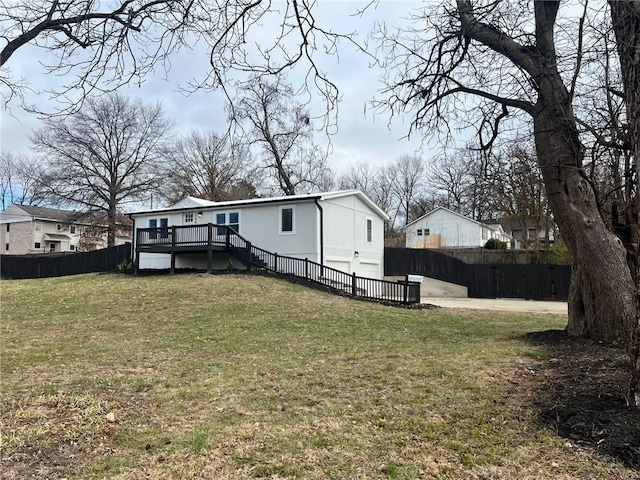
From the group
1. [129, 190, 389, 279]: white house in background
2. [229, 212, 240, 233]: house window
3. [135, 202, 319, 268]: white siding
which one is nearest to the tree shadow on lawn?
[135, 202, 319, 268]: white siding

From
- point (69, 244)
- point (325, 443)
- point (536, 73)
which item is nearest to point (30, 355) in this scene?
point (325, 443)

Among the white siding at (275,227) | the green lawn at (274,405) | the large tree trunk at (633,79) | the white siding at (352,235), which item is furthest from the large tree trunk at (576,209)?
the white siding at (352,235)

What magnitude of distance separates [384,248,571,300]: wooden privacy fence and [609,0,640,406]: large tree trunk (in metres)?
17.2

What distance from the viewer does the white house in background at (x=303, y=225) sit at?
17719 mm

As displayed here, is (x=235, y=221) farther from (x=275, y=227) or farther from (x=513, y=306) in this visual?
(x=513, y=306)

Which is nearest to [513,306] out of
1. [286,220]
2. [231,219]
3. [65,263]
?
[286,220]

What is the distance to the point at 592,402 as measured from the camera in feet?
11.6

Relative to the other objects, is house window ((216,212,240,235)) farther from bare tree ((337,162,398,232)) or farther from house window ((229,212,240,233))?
bare tree ((337,162,398,232))

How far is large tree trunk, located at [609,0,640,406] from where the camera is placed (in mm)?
3260

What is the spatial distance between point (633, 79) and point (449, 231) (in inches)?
1383

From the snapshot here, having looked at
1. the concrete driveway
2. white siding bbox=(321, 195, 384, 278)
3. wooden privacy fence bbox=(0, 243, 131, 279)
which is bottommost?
the concrete driveway

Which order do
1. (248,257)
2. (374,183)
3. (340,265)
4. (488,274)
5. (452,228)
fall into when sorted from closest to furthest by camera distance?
(248,257) → (340,265) → (488,274) → (452,228) → (374,183)

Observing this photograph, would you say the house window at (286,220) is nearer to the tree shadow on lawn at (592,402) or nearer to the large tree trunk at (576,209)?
the large tree trunk at (576,209)

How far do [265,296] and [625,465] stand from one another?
10.7 m
